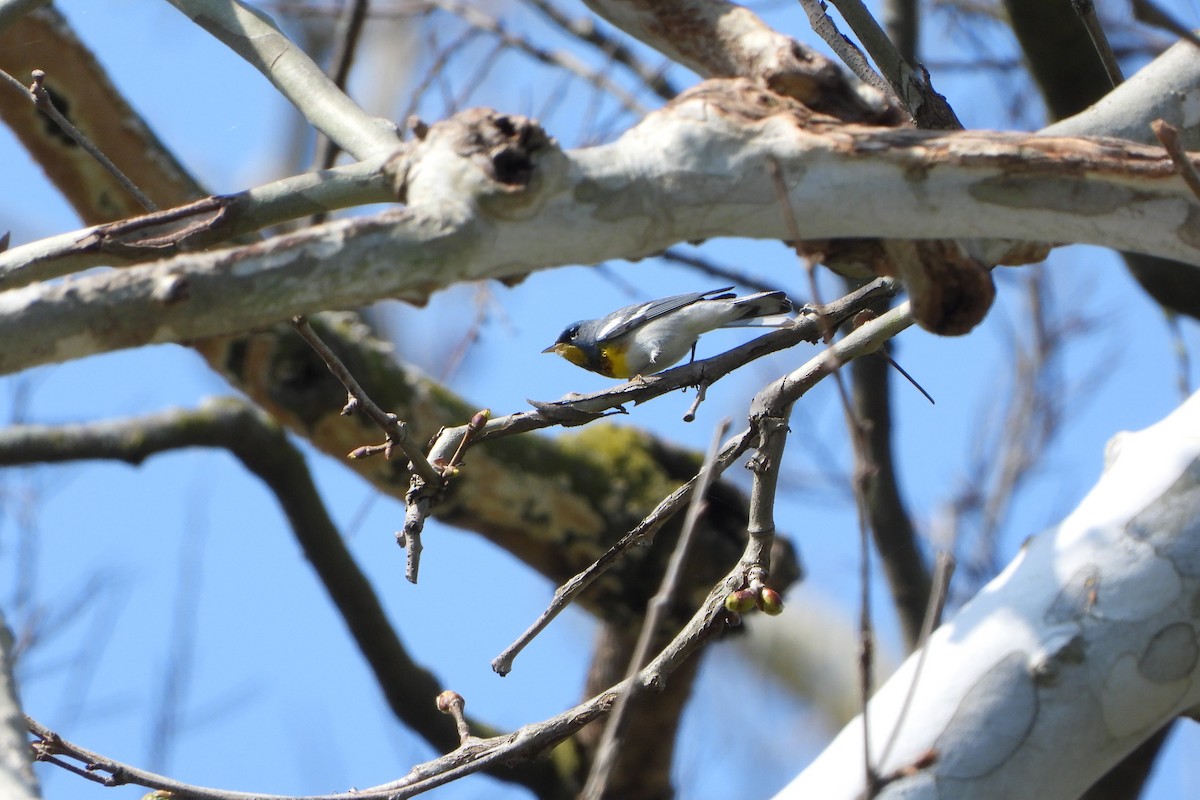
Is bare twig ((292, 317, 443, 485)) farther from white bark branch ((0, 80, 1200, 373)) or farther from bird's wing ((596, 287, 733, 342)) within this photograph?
bird's wing ((596, 287, 733, 342))

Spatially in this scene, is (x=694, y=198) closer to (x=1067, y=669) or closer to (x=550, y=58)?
Answer: (x=1067, y=669)

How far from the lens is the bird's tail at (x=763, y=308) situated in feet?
11.2

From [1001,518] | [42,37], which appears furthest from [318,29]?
[1001,518]

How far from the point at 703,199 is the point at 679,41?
0.46 metres

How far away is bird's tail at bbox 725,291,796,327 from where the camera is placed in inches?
134

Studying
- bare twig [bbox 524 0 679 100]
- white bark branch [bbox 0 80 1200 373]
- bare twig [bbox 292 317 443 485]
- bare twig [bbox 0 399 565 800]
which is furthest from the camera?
bare twig [bbox 524 0 679 100]

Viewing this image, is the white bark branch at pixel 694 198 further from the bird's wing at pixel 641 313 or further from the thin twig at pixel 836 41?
the bird's wing at pixel 641 313

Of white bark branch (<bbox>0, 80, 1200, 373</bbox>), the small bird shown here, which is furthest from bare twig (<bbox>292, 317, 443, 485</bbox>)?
the small bird

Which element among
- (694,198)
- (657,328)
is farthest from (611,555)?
(657,328)

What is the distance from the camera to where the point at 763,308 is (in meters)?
3.70

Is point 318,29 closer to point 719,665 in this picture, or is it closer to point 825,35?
point 719,665

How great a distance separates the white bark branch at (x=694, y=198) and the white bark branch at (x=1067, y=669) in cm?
39

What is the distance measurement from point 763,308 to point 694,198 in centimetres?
238

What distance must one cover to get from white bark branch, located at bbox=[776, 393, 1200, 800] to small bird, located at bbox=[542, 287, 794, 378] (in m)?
1.72
